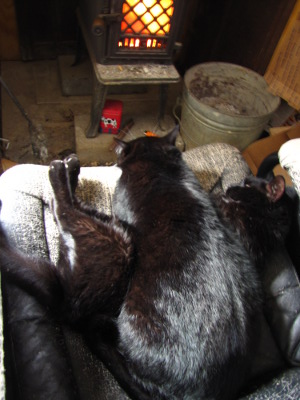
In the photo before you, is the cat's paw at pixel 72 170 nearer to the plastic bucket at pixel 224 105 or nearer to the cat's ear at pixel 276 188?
the cat's ear at pixel 276 188

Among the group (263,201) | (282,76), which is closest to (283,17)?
(282,76)

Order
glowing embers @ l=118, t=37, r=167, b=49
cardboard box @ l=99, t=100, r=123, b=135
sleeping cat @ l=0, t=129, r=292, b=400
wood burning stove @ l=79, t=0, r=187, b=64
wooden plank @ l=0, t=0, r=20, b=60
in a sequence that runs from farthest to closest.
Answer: wooden plank @ l=0, t=0, r=20, b=60 → cardboard box @ l=99, t=100, r=123, b=135 → glowing embers @ l=118, t=37, r=167, b=49 → wood burning stove @ l=79, t=0, r=187, b=64 → sleeping cat @ l=0, t=129, r=292, b=400

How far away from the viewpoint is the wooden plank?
2209 millimetres

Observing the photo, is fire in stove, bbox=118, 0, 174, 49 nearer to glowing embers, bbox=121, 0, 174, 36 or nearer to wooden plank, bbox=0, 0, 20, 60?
glowing embers, bbox=121, 0, 174, 36

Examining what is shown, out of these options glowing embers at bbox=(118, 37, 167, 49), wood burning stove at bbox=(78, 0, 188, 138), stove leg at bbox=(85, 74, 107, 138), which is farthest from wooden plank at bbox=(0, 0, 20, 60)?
glowing embers at bbox=(118, 37, 167, 49)

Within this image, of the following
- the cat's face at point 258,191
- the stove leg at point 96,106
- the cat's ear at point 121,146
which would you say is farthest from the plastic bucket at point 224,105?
the cat's ear at point 121,146

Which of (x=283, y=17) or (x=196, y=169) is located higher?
(x=283, y=17)

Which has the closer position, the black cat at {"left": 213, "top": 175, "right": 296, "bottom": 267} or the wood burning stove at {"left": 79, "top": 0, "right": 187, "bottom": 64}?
the black cat at {"left": 213, "top": 175, "right": 296, "bottom": 267}

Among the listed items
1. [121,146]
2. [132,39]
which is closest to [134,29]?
[132,39]

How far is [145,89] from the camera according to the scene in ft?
8.25

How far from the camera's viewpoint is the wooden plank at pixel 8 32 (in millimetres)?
2209

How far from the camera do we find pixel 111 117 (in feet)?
6.81

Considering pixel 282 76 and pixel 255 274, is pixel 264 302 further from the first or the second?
pixel 282 76

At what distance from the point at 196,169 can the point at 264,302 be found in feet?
2.07
